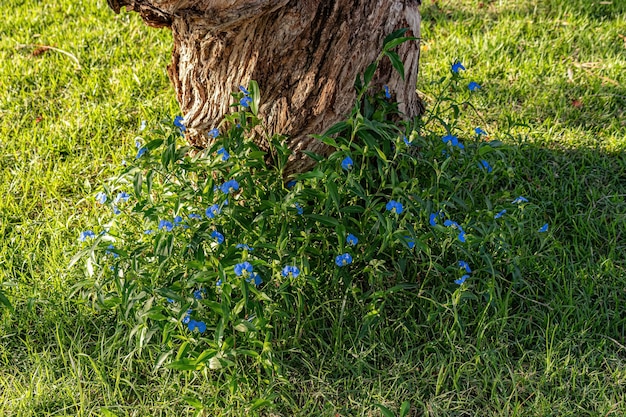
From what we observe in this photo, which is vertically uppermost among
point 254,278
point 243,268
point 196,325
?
point 243,268

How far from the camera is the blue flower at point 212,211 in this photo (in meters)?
2.58

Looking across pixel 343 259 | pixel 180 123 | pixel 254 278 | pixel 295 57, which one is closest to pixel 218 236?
pixel 254 278

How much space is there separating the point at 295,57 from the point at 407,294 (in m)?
1.04

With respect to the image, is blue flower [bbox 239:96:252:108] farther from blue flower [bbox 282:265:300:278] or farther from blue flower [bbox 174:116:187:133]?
blue flower [bbox 282:265:300:278]

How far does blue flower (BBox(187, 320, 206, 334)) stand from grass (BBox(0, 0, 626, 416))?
8.9 inches

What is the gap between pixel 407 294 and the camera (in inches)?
111

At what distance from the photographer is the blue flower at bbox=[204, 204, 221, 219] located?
8.48 feet

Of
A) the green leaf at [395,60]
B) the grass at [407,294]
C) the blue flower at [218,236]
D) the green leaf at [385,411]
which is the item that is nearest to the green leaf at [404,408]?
the green leaf at [385,411]

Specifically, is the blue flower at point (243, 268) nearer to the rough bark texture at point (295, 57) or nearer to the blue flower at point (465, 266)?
the rough bark texture at point (295, 57)

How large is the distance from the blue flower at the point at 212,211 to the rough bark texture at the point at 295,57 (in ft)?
1.53

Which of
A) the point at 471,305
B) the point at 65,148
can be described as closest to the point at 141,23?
the point at 65,148

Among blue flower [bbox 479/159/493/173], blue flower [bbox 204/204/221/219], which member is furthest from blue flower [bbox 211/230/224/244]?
blue flower [bbox 479/159/493/173]

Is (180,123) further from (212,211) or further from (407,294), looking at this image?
(407,294)

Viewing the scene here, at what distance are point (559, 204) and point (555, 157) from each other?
37 centimetres
